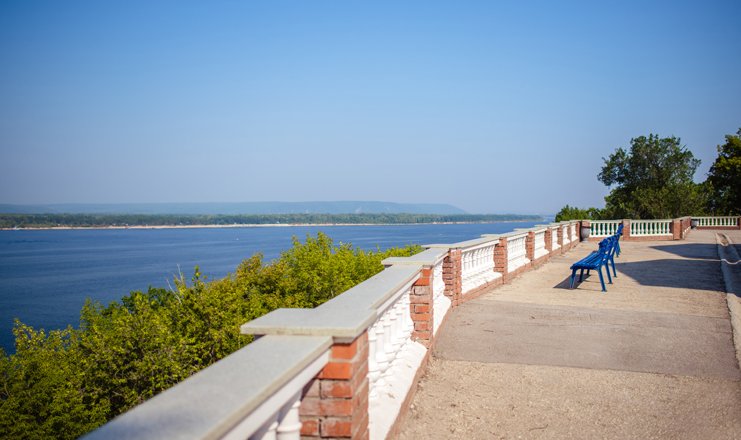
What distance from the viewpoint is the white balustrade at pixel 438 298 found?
7332 millimetres

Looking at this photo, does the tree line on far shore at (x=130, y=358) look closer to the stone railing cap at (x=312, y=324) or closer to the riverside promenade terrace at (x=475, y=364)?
the riverside promenade terrace at (x=475, y=364)

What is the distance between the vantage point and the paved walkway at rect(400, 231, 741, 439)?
4.76m

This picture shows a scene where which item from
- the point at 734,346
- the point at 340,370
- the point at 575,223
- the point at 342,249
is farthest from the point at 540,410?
the point at 575,223

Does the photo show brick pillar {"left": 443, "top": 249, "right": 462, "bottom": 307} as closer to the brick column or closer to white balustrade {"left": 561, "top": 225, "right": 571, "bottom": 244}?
the brick column

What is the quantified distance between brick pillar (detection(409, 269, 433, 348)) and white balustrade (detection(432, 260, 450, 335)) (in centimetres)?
81

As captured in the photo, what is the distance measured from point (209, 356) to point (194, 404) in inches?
414

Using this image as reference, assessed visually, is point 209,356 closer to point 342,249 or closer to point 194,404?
point 342,249

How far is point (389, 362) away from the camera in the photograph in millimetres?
4824

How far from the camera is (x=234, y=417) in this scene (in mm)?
1777

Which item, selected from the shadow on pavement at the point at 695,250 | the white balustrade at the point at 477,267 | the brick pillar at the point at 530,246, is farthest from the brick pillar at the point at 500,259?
the shadow on pavement at the point at 695,250

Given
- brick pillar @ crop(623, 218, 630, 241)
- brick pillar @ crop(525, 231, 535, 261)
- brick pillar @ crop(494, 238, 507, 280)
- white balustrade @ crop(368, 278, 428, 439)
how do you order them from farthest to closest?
brick pillar @ crop(623, 218, 630, 241) → brick pillar @ crop(525, 231, 535, 261) → brick pillar @ crop(494, 238, 507, 280) → white balustrade @ crop(368, 278, 428, 439)

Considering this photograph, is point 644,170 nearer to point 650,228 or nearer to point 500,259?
point 650,228

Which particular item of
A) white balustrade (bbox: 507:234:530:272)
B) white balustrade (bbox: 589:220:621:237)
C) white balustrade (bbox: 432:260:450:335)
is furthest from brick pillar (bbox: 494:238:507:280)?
Result: white balustrade (bbox: 589:220:621:237)

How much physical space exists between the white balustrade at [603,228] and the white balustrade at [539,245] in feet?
37.0
